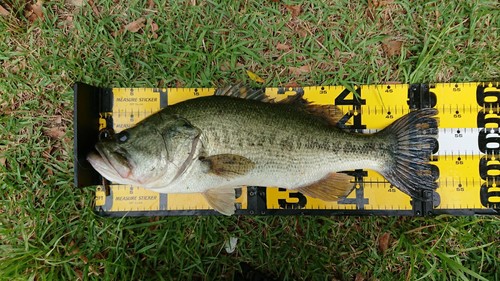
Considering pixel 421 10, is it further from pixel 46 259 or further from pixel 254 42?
pixel 46 259

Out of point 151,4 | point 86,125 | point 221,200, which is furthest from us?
point 151,4

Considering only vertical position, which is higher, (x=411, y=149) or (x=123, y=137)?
(x=123, y=137)

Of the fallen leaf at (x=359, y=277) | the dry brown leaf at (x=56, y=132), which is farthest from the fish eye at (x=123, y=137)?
the fallen leaf at (x=359, y=277)

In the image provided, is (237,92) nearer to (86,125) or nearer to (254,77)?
(254,77)

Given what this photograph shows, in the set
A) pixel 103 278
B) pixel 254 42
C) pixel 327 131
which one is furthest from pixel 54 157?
pixel 327 131

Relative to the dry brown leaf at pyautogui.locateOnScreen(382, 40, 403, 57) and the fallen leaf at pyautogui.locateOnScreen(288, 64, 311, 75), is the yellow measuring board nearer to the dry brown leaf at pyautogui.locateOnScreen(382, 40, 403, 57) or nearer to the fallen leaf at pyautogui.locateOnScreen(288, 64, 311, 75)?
the fallen leaf at pyautogui.locateOnScreen(288, 64, 311, 75)

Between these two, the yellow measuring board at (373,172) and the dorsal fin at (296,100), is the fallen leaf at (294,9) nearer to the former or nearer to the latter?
the yellow measuring board at (373,172)

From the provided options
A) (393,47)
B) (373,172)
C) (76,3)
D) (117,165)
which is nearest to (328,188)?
(373,172)
